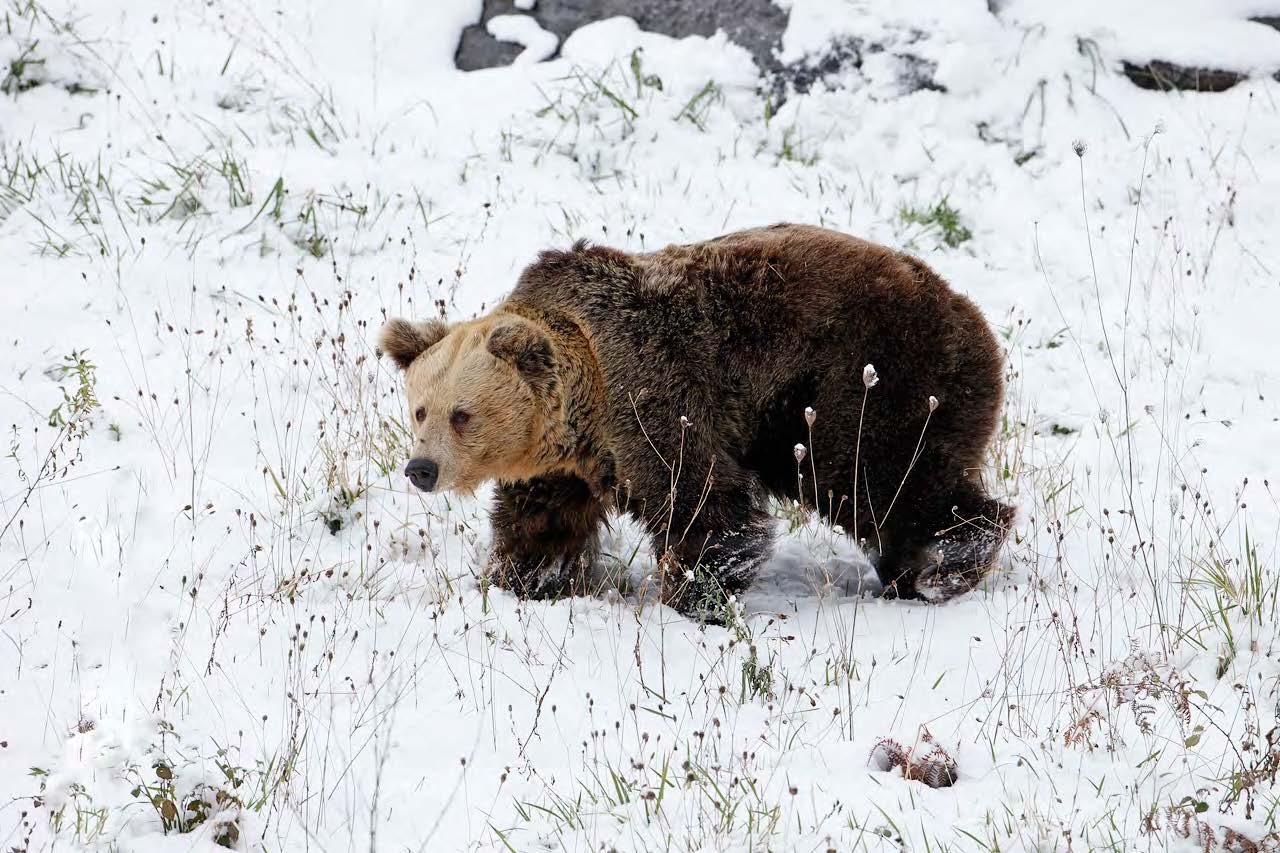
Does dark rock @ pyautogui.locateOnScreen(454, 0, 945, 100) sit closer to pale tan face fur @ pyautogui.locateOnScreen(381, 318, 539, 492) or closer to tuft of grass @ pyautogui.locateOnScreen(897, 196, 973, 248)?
tuft of grass @ pyautogui.locateOnScreen(897, 196, 973, 248)

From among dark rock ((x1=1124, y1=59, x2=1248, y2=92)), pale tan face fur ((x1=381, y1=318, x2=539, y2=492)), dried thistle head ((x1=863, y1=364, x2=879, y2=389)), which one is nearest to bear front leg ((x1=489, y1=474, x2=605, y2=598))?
pale tan face fur ((x1=381, y1=318, x2=539, y2=492))

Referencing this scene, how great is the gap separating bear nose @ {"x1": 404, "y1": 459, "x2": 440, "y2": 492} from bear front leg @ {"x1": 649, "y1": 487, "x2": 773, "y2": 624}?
810mm

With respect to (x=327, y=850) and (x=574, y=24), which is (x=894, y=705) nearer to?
(x=327, y=850)

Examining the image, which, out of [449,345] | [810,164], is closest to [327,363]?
[449,345]

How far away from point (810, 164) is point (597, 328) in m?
3.74

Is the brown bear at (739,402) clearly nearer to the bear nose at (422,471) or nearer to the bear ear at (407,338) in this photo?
the bear nose at (422,471)

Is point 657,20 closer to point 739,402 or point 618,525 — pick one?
point 618,525

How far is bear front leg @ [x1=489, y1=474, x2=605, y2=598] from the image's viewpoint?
4.94 metres

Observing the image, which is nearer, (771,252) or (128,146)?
(771,252)

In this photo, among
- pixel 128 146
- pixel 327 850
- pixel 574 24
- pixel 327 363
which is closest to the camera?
pixel 327 850

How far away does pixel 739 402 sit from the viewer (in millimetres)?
4652

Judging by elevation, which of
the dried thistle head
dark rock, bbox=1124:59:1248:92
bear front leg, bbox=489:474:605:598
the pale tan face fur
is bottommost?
bear front leg, bbox=489:474:605:598

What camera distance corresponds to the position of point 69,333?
659 centimetres

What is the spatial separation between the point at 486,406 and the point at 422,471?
1.13 feet
